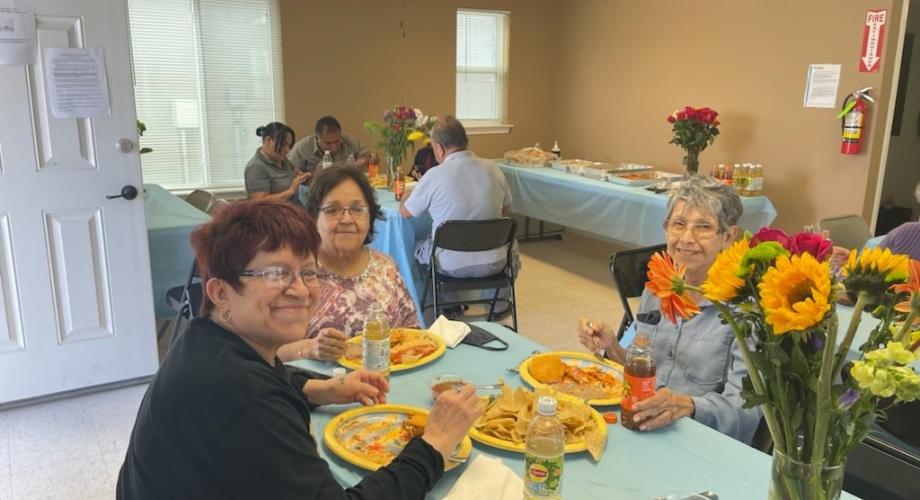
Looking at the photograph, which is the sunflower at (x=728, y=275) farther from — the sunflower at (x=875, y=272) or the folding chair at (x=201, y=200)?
the folding chair at (x=201, y=200)

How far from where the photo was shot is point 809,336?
0.94 metres

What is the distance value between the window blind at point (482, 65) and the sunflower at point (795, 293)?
19.5 feet

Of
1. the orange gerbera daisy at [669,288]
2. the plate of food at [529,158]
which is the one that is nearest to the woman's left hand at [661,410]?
the orange gerbera daisy at [669,288]

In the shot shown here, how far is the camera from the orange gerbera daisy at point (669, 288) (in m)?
1.02

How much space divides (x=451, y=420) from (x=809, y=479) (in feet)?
2.04

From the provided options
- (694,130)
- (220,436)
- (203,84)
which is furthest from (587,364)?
(203,84)

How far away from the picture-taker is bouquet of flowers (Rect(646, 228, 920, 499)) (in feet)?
2.78

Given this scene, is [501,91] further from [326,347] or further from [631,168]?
[326,347]

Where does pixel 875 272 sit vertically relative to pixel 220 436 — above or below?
above

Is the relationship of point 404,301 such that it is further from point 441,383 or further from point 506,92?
point 506,92

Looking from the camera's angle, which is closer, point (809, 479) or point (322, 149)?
point (809, 479)

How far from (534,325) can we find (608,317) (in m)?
0.55

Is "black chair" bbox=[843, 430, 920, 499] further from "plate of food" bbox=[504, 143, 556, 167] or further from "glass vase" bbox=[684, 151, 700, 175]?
"plate of food" bbox=[504, 143, 556, 167]

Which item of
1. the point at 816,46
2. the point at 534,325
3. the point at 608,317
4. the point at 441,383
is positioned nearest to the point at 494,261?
the point at 534,325
